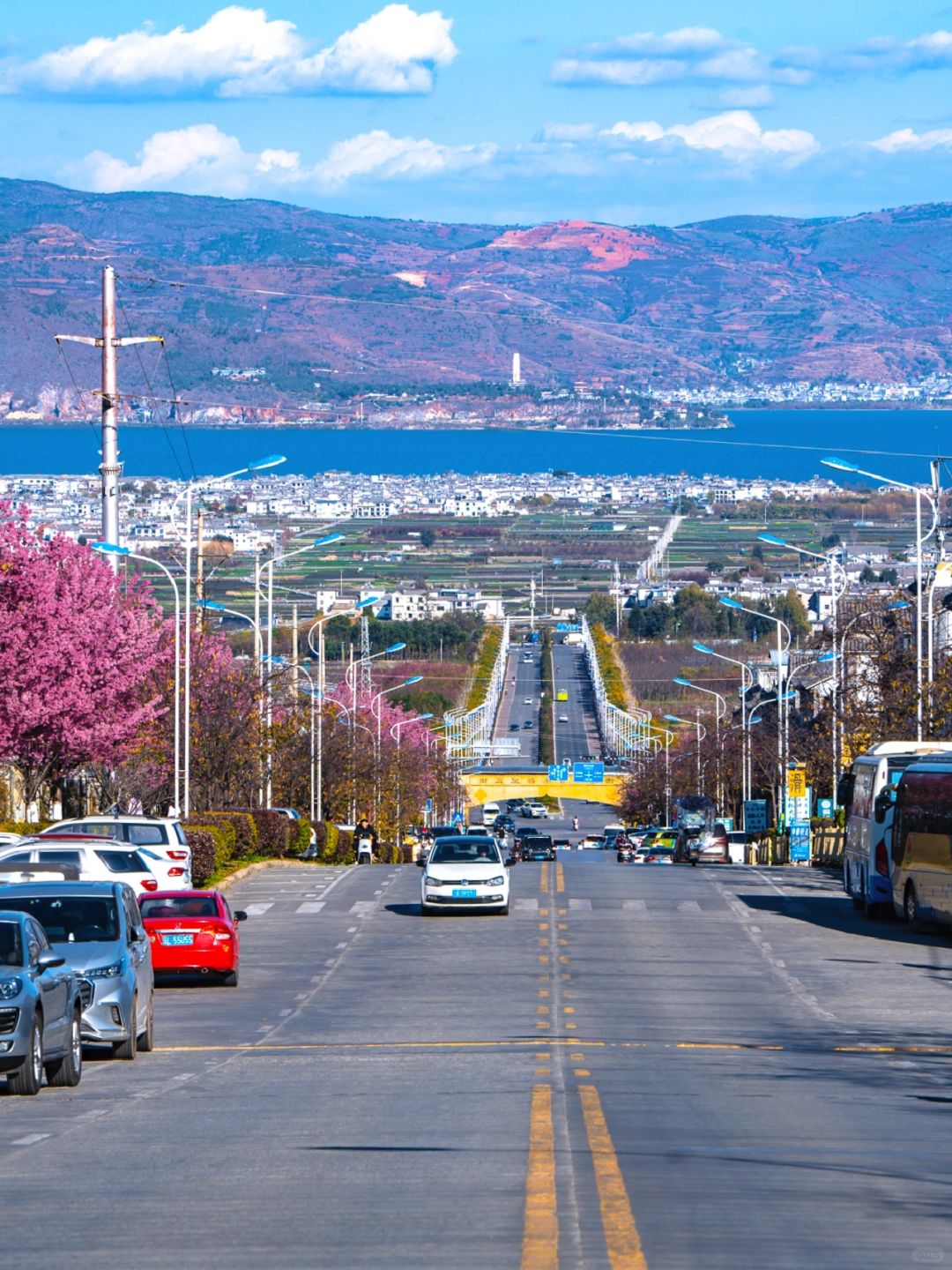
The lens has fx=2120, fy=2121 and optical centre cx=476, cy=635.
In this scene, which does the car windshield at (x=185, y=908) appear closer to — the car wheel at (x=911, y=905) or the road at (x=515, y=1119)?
the road at (x=515, y=1119)

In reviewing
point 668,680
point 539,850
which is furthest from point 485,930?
point 668,680

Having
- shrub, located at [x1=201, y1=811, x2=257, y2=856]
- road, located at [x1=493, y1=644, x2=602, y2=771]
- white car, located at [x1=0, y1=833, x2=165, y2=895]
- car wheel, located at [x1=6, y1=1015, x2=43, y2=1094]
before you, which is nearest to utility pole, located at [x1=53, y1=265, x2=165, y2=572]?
shrub, located at [x1=201, y1=811, x2=257, y2=856]

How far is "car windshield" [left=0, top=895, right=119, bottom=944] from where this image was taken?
64.3 feet

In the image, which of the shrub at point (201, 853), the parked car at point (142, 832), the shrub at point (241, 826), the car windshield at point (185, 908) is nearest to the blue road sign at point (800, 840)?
the shrub at point (241, 826)

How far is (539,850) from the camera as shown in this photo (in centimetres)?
7438

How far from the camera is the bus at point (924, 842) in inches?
1318

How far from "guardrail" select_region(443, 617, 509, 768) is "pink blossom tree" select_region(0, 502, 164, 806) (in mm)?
82853

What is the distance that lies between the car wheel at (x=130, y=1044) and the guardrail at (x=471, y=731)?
108850mm

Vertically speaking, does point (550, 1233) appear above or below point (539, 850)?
above

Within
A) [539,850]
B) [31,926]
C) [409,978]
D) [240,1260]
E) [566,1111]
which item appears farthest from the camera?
[539,850]

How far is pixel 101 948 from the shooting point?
19.3 meters

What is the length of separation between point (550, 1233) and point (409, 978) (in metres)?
18.3

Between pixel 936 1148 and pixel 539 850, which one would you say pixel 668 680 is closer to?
pixel 539 850

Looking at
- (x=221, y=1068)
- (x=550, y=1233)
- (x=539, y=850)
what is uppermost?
(x=550, y=1233)
